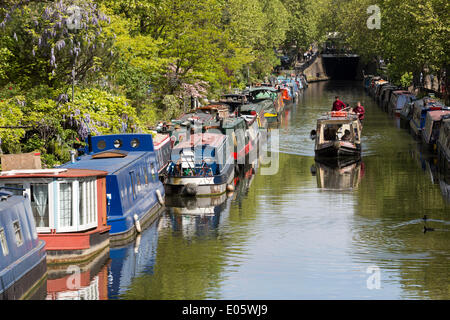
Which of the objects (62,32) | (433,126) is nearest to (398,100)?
(433,126)

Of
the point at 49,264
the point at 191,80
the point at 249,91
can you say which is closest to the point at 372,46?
Result: the point at 249,91

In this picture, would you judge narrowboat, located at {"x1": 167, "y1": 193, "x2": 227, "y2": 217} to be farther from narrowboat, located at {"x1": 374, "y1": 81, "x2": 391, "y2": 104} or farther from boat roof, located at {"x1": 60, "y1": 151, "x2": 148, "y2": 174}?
narrowboat, located at {"x1": 374, "y1": 81, "x2": 391, "y2": 104}

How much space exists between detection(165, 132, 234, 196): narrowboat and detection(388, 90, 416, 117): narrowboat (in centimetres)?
3892

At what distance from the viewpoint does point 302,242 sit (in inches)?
1102

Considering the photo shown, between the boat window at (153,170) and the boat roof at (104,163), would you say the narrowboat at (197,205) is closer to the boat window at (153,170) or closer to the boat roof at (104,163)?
the boat window at (153,170)

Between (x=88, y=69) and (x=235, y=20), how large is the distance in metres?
49.1

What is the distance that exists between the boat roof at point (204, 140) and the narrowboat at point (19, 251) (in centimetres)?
1517

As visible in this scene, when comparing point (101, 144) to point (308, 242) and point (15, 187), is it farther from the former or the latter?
point (15, 187)

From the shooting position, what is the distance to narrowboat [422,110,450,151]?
49.9 meters

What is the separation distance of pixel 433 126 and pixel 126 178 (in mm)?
27083

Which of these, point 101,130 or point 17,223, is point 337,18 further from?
point 17,223

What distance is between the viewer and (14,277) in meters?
19.8

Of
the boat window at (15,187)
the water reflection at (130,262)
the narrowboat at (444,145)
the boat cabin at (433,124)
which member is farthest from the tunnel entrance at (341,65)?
the boat window at (15,187)
